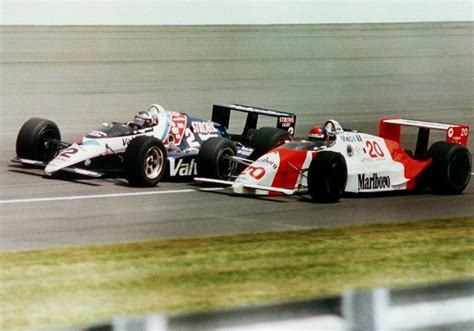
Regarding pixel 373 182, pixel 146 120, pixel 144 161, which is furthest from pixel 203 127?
pixel 373 182

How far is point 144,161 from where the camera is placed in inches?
535

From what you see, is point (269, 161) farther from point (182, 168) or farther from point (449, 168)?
point (449, 168)

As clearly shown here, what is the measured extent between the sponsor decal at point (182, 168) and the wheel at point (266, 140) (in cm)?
68

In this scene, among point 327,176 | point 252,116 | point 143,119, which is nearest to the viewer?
point 327,176

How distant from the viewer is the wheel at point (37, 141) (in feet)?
48.1

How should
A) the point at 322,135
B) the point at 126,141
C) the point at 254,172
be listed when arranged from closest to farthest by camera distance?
1. the point at 254,172
2. the point at 322,135
3. the point at 126,141

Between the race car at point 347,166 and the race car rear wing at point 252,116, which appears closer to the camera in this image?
the race car at point 347,166

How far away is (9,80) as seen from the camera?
78.3 feet

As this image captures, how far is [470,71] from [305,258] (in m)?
20.9

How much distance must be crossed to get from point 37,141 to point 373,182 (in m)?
4.05

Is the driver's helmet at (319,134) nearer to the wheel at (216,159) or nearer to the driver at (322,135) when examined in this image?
the driver at (322,135)

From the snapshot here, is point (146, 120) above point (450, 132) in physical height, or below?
below

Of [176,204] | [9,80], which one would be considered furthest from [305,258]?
[9,80]

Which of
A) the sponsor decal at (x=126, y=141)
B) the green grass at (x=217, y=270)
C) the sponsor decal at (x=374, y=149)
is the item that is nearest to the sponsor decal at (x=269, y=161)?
the sponsor decal at (x=374, y=149)
